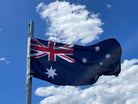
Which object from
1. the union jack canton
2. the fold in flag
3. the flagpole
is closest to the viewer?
the flagpole

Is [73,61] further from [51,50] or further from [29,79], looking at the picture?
[29,79]

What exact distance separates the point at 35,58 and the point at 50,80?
127 cm

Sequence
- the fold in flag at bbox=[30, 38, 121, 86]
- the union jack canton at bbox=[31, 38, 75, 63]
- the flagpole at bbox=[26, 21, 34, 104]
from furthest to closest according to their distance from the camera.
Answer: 1. the union jack canton at bbox=[31, 38, 75, 63]
2. the fold in flag at bbox=[30, 38, 121, 86]
3. the flagpole at bbox=[26, 21, 34, 104]

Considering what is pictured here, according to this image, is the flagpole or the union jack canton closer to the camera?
the flagpole

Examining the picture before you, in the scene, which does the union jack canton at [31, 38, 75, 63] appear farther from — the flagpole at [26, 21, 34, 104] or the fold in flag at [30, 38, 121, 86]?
the flagpole at [26, 21, 34, 104]

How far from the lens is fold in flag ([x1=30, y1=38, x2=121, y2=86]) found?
35.7ft

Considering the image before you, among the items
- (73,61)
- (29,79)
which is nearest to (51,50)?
(73,61)

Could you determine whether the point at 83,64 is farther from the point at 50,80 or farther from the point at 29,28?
the point at 29,28

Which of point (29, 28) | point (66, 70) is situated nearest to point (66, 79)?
point (66, 70)

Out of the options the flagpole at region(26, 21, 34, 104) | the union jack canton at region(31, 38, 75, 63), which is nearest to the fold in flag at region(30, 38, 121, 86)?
the union jack canton at region(31, 38, 75, 63)

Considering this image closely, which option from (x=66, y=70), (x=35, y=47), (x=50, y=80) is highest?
(x=35, y=47)

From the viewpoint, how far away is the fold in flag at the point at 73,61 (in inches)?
428

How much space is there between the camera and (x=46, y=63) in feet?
36.2

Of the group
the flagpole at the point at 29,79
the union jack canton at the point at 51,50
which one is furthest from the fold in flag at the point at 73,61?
the flagpole at the point at 29,79
